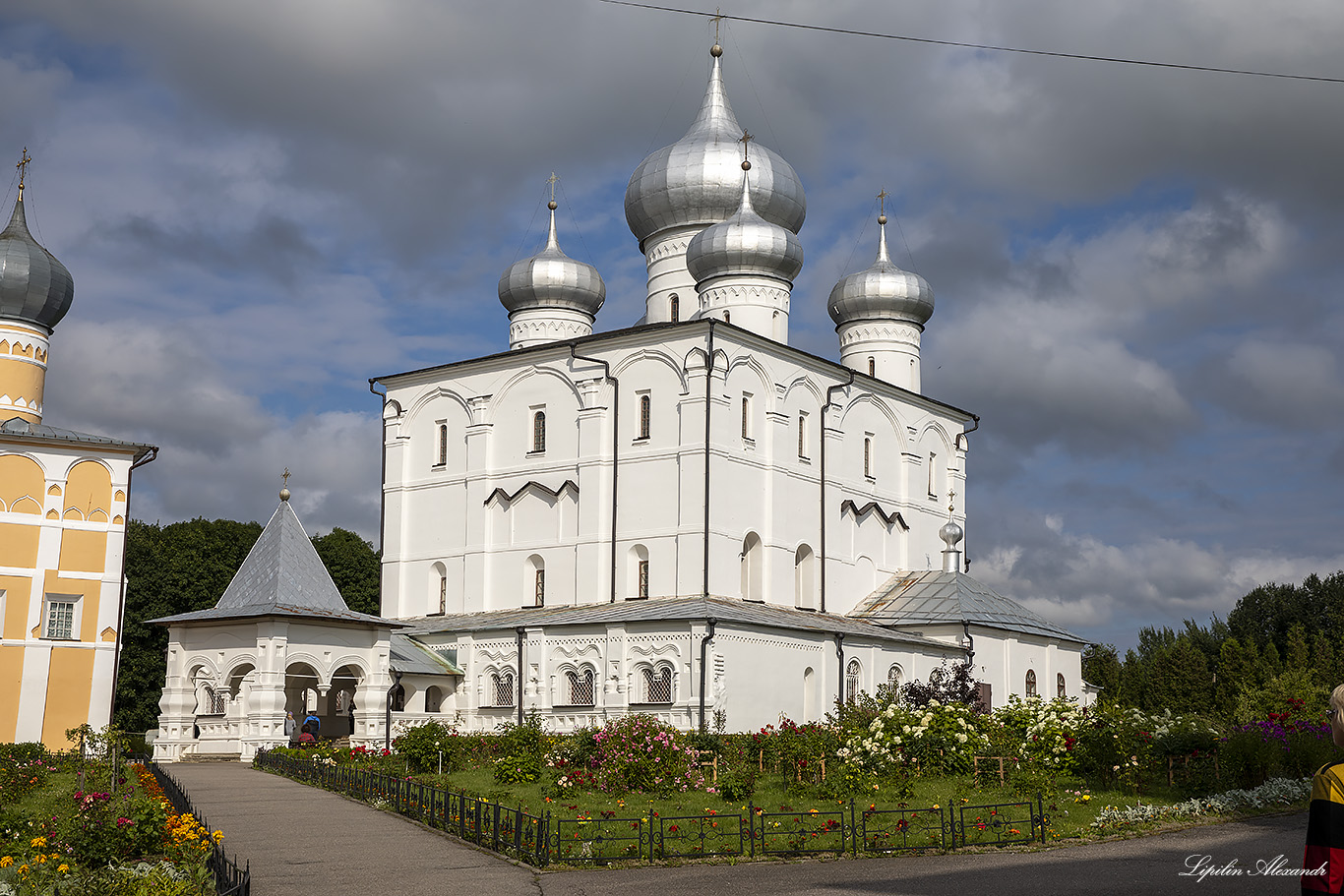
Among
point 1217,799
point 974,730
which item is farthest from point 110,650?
point 1217,799

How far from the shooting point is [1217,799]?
44.4 feet

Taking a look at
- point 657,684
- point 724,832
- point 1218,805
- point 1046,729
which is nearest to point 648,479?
point 657,684

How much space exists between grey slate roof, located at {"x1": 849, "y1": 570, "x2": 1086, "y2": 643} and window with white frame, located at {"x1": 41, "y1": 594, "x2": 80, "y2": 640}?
15.9 metres

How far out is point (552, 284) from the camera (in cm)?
3347

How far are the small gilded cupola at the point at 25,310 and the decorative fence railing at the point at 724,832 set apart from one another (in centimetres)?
1984

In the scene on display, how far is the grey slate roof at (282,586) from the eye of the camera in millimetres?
23875

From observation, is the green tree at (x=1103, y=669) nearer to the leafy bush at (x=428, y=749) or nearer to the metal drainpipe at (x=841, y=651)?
the metal drainpipe at (x=841, y=651)

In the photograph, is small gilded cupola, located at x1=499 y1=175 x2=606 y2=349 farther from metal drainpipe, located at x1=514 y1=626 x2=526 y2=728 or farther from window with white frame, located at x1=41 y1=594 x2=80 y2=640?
window with white frame, located at x1=41 y1=594 x2=80 y2=640

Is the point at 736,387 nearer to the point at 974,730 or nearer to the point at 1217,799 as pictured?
the point at 974,730

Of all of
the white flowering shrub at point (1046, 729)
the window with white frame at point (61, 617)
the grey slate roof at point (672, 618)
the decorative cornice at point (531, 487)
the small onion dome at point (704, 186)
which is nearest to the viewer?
the white flowering shrub at point (1046, 729)

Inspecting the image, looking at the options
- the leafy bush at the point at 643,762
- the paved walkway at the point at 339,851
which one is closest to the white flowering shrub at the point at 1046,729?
the leafy bush at the point at 643,762

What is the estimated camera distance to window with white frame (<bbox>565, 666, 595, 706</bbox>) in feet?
83.8

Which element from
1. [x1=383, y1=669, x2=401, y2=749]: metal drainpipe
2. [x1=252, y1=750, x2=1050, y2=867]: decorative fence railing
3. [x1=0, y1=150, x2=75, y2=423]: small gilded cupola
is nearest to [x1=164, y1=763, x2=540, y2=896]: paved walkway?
[x1=252, y1=750, x2=1050, y2=867]: decorative fence railing

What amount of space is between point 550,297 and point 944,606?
11868 millimetres
